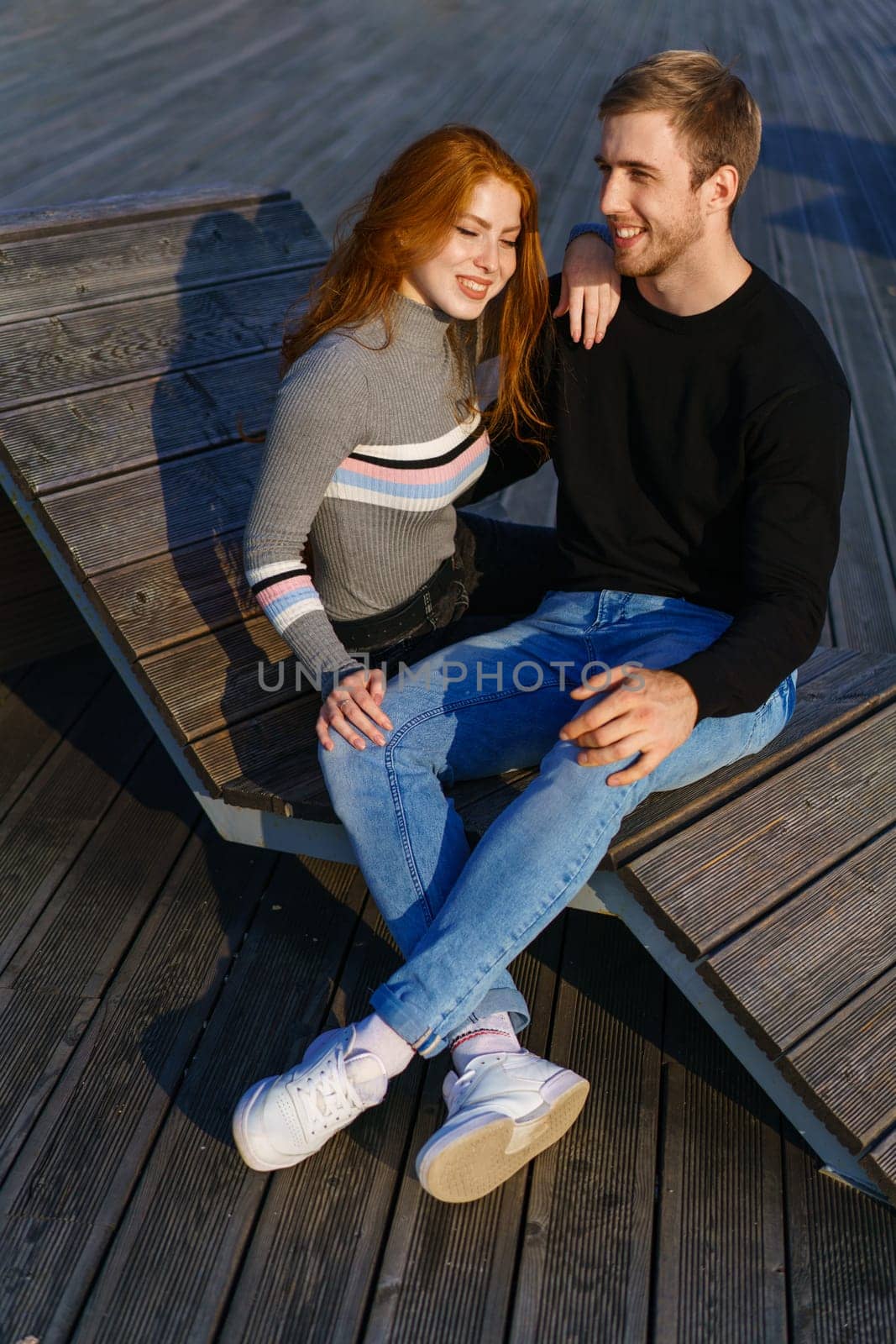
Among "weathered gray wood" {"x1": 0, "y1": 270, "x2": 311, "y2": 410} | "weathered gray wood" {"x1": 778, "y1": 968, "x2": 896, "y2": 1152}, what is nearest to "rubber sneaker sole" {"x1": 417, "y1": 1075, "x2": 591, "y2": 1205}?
"weathered gray wood" {"x1": 778, "y1": 968, "x2": 896, "y2": 1152}

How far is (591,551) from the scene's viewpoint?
2184 mm

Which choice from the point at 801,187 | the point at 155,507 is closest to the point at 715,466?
the point at 155,507

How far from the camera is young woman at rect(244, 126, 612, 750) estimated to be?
6.14 ft

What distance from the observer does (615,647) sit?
207 cm

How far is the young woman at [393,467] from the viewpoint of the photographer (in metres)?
1.73

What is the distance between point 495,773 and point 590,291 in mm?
913

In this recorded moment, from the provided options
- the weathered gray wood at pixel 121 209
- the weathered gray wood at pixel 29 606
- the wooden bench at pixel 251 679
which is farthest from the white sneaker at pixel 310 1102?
the weathered gray wood at pixel 121 209

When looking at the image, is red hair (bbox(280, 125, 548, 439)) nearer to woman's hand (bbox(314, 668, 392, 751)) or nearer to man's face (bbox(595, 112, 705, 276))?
man's face (bbox(595, 112, 705, 276))

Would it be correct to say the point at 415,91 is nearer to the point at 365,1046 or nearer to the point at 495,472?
the point at 495,472

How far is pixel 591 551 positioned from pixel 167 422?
100 centimetres

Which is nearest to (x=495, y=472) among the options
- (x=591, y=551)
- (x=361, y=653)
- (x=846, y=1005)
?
(x=591, y=551)

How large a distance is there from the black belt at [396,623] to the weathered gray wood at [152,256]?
3.63 ft

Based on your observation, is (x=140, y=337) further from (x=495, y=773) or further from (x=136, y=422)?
(x=495, y=773)

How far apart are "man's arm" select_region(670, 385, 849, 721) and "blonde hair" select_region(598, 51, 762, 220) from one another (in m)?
0.45
